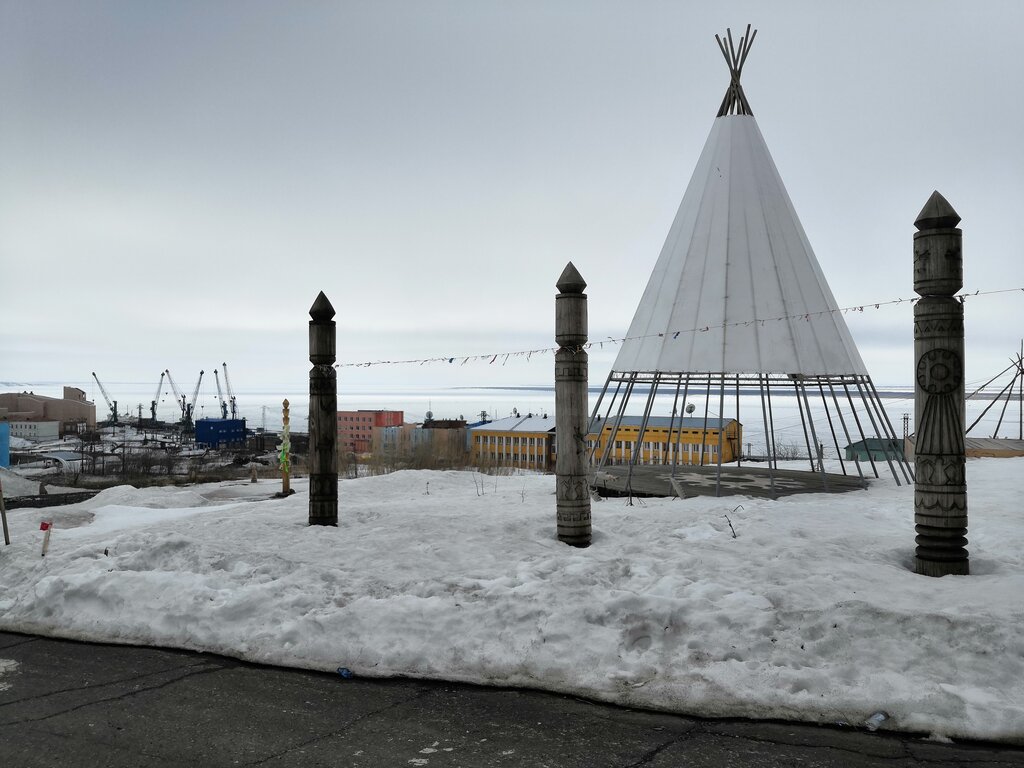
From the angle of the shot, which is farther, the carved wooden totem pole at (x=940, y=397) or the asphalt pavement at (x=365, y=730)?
the carved wooden totem pole at (x=940, y=397)

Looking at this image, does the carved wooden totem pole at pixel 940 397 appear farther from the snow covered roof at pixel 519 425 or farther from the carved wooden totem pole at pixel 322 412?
the snow covered roof at pixel 519 425

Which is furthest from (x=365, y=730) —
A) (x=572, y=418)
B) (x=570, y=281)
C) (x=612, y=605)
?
(x=570, y=281)

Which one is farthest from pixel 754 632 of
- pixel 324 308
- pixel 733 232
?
pixel 733 232

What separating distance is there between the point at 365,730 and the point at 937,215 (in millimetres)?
5692

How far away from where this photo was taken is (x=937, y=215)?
577cm

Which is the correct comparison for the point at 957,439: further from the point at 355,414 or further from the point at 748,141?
the point at 355,414

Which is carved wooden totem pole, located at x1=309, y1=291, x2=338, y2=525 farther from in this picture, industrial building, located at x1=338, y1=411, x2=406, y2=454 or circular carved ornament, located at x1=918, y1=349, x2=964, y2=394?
industrial building, located at x1=338, y1=411, x2=406, y2=454

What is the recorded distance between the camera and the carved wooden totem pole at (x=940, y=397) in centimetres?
564

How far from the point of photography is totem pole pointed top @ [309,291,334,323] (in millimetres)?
8281

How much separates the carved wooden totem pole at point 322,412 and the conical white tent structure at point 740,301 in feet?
13.8

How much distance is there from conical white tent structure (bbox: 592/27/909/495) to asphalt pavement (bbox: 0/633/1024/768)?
21.6ft

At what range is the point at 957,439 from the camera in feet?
Result: 18.6

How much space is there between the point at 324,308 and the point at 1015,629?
7013 millimetres

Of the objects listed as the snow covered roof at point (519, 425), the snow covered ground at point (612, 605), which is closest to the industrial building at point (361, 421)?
the snow covered roof at point (519, 425)
